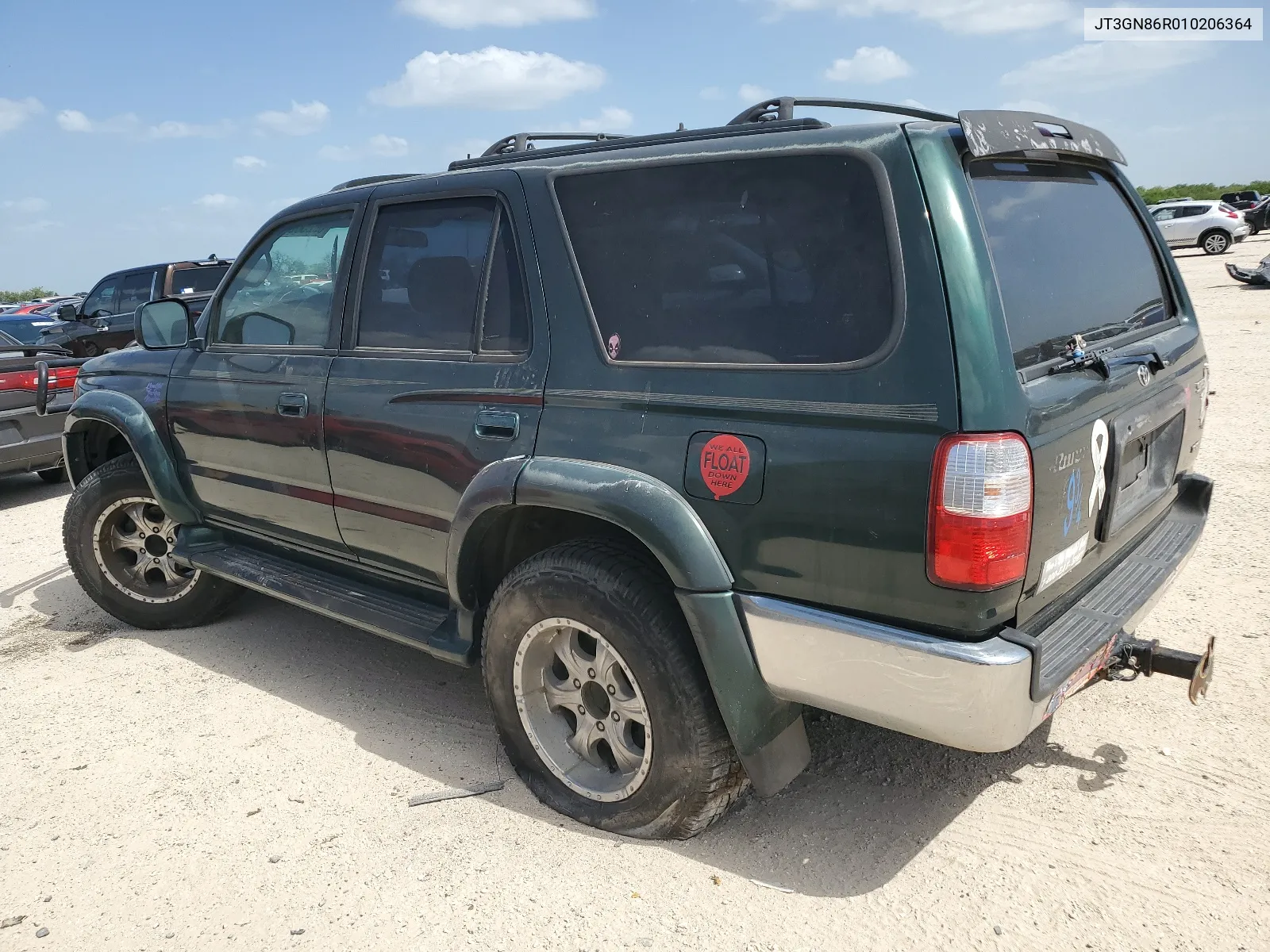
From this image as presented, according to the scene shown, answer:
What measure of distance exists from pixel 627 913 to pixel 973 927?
0.90m

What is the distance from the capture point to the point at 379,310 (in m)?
3.42

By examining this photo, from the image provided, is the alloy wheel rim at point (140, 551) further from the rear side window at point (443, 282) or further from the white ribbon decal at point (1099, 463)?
the white ribbon decal at point (1099, 463)

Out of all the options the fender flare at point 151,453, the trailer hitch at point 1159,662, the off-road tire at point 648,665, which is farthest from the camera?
the fender flare at point 151,453

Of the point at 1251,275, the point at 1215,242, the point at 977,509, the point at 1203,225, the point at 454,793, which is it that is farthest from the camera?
the point at 1215,242

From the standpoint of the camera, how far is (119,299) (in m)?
13.4

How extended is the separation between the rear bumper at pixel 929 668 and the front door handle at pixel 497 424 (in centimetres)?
Result: 93

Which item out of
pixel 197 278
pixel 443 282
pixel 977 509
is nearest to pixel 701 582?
pixel 977 509

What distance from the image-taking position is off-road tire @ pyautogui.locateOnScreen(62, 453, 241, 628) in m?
4.55

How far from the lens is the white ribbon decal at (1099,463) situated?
7.93 ft

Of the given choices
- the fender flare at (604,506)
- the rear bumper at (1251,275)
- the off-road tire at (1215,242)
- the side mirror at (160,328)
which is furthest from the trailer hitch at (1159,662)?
the off-road tire at (1215,242)

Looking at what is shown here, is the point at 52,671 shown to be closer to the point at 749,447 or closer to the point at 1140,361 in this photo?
the point at 749,447

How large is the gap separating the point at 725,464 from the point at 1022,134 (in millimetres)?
1144

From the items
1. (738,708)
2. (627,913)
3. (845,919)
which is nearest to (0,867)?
(627,913)

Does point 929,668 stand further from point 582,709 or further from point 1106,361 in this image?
point 582,709
